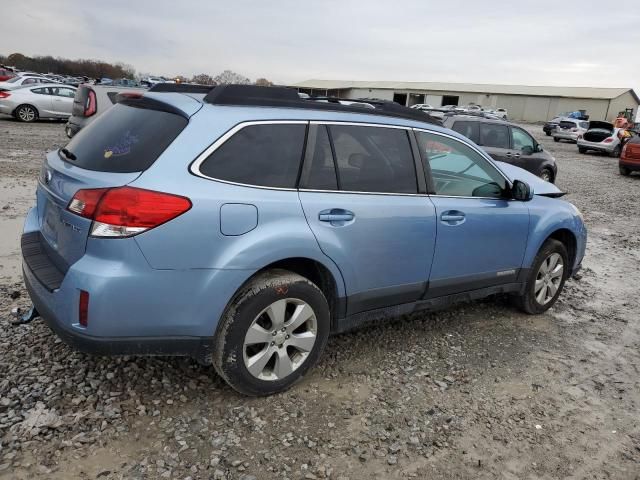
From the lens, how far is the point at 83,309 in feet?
8.37

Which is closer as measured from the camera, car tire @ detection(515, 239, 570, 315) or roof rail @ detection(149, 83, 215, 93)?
roof rail @ detection(149, 83, 215, 93)

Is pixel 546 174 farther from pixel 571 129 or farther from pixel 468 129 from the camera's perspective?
pixel 571 129

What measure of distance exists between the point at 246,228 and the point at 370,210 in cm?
89

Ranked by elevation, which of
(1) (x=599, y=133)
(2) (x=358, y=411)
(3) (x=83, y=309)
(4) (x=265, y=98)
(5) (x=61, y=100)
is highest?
(1) (x=599, y=133)

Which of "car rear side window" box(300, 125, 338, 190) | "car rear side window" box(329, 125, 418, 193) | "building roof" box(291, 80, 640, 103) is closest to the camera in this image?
"car rear side window" box(300, 125, 338, 190)

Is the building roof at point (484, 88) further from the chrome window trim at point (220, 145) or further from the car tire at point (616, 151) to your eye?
the chrome window trim at point (220, 145)

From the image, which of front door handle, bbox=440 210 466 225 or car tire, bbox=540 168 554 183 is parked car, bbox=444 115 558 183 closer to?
car tire, bbox=540 168 554 183

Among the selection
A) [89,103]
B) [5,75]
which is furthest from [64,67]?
[89,103]

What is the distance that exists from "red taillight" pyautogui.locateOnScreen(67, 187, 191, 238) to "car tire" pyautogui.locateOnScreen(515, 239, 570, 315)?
3338 mm

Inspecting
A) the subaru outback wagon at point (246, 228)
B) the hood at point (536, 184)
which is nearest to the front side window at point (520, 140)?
the hood at point (536, 184)

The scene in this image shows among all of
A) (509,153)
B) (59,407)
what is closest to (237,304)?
(59,407)

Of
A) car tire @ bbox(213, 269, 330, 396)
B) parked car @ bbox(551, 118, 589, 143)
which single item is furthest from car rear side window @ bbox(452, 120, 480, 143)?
parked car @ bbox(551, 118, 589, 143)

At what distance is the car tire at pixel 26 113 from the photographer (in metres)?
18.3

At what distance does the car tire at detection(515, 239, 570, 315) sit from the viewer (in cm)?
467
